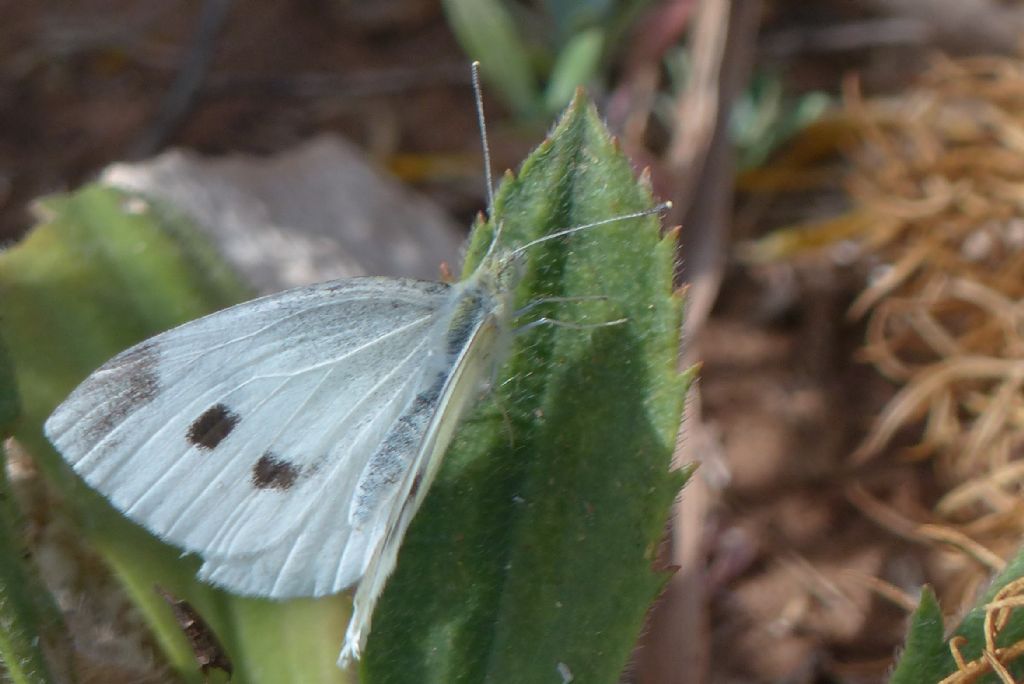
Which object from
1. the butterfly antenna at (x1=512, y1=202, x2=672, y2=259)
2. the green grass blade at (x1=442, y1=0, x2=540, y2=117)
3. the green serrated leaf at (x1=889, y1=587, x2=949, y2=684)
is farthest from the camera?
the green grass blade at (x1=442, y1=0, x2=540, y2=117)

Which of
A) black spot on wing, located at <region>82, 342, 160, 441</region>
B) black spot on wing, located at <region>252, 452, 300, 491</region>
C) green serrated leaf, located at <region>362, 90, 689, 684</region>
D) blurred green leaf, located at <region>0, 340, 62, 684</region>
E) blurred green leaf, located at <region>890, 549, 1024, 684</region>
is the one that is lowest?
blurred green leaf, located at <region>890, 549, 1024, 684</region>

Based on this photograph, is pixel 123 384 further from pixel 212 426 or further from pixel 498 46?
pixel 498 46

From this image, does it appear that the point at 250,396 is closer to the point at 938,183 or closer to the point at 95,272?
the point at 95,272

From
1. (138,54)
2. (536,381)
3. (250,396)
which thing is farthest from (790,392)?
(138,54)

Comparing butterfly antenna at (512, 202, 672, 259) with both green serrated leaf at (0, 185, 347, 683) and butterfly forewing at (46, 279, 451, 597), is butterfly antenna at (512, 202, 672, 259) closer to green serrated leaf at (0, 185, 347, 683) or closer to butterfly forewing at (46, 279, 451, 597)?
butterfly forewing at (46, 279, 451, 597)

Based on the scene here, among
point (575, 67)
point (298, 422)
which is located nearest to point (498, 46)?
point (575, 67)

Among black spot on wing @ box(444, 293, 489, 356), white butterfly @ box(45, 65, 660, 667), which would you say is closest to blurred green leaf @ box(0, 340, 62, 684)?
white butterfly @ box(45, 65, 660, 667)
